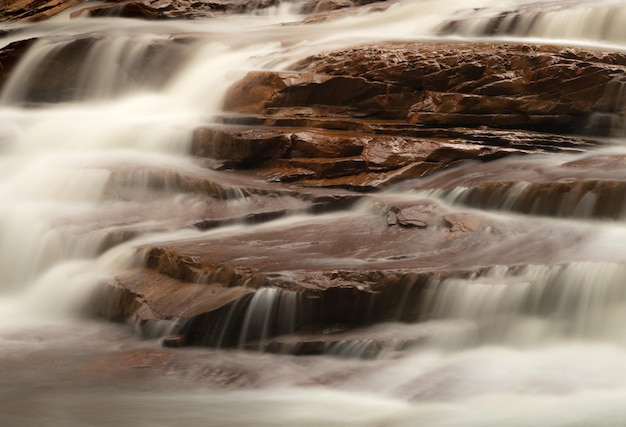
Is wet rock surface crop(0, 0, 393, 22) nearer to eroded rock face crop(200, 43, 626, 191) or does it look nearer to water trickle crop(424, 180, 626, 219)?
eroded rock face crop(200, 43, 626, 191)

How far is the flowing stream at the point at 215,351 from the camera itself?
5734 mm

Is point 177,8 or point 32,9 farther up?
point 32,9

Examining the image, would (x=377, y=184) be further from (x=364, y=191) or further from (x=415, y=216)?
(x=415, y=216)

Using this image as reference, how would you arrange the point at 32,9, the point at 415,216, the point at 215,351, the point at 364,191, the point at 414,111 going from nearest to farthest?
the point at 215,351 → the point at 415,216 → the point at 364,191 → the point at 414,111 → the point at 32,9

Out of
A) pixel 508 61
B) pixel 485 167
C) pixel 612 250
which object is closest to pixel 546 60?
pixel 508 61

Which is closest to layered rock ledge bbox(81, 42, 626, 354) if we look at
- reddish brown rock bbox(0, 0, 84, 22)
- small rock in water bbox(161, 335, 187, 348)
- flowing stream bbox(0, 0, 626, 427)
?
small rock in water bbox(161, 335, 187, 348)

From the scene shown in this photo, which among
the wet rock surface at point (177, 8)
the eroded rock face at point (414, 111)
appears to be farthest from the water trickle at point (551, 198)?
the wet rock surface at point (177, 8)

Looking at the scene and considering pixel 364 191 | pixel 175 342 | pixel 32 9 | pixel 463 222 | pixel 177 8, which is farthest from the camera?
pixel 32 9

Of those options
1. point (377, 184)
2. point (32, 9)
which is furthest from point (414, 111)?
point (32, 9)

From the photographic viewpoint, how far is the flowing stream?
5.73 m

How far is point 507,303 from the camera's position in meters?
6.68

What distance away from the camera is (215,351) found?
6910mm

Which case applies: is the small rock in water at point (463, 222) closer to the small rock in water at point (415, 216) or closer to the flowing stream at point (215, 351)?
the small rock in water at point (415, 216)

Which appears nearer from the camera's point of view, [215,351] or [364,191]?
[215,351]
